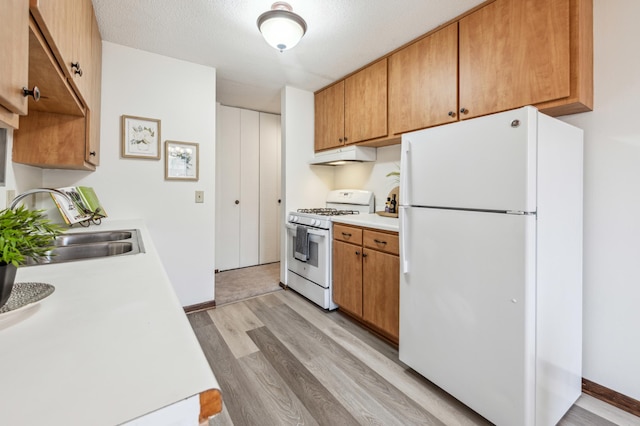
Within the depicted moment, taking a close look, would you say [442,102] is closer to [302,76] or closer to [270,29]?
[270,29]

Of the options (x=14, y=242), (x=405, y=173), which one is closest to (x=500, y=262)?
(x=405, y=173)

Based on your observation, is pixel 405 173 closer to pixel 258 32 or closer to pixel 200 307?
pixel 258 32

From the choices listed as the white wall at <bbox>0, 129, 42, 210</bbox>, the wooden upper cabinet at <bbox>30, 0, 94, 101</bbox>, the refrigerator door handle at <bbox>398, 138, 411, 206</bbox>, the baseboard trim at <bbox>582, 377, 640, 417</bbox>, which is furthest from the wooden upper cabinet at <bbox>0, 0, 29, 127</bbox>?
the baseboard trim at <bbox>582, 377, 640, 417</bbox>

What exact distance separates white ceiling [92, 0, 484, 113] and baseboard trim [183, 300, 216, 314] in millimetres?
2256

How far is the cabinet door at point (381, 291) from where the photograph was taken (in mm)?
2039

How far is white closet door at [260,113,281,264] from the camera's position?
4.35 metres

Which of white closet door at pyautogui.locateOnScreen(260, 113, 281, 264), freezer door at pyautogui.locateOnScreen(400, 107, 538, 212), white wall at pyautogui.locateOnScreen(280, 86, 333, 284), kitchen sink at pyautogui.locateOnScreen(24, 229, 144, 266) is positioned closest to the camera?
freezer door at pyautogui.locateOnScreen(400, 107, 538, 212)

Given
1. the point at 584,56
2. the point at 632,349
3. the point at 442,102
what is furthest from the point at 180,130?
the point at 632,349

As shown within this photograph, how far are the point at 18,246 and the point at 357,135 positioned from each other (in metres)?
2.54

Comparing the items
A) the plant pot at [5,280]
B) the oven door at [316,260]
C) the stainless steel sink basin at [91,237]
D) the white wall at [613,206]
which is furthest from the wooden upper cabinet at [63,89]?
the white wall at [613,206]

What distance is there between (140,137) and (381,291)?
235cm

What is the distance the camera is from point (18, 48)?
0.76 meters

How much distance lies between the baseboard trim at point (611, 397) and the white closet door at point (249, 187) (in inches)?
145

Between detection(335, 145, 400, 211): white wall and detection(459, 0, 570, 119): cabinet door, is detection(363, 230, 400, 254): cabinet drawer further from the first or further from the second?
detection(459, 0, 570, 119): cabinet door
